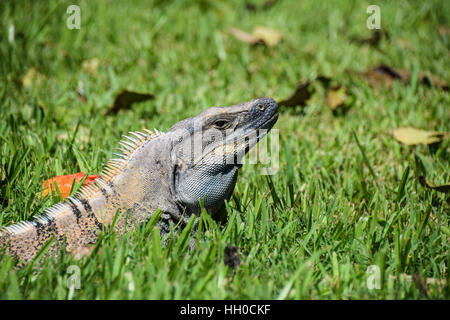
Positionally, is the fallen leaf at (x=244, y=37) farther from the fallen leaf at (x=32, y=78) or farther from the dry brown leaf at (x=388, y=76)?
the fallen leaf at (x=32, y=78)

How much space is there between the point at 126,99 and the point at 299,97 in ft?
6.10

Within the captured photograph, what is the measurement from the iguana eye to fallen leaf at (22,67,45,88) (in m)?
3.31

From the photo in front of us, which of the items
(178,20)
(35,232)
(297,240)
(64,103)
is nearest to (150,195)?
(35,232)

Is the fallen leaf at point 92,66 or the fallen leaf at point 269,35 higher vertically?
the fallen leaf at point 269,35

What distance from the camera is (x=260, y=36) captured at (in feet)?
23.4

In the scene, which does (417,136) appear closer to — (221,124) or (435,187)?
(435,187)

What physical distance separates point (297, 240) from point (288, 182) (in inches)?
37.5

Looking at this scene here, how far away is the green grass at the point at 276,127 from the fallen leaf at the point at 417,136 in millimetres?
133

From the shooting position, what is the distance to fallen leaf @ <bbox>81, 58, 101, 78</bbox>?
6.29 metres

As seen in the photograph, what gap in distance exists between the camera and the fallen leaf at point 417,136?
4796mm

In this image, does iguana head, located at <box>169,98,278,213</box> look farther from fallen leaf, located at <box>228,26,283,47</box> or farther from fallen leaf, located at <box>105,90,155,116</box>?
fallen leaf, located at <box>228,26,283,47</box>

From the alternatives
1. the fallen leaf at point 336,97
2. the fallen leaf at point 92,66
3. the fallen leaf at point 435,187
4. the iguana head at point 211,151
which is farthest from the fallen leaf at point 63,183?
the fallen leaf at point 336,97
